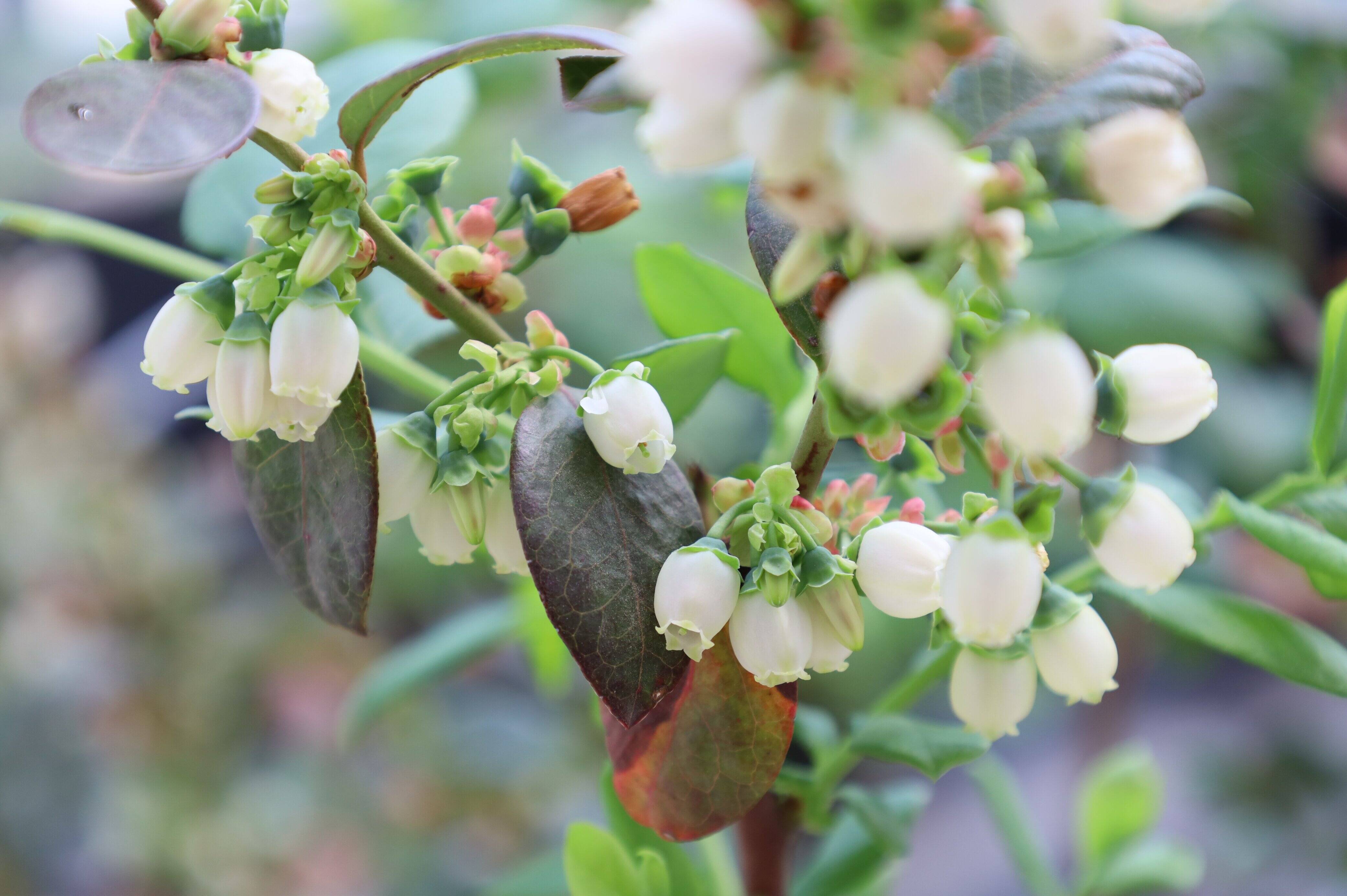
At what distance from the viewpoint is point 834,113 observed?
7.3 inches

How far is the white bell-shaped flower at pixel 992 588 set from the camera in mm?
245

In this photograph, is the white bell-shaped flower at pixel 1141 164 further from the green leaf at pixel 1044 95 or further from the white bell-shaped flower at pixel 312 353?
the white bell-shaped flower at pixel 312 353

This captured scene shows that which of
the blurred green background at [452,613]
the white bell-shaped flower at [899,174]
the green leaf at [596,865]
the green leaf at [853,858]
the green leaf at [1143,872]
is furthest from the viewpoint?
the blurred green background at [452,613]

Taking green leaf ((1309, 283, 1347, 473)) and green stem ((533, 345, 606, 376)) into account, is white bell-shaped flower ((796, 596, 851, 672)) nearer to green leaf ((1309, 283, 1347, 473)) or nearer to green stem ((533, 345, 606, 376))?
green stem ((533, 345, 606, 376))

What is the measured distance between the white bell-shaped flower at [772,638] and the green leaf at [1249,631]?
18 cm

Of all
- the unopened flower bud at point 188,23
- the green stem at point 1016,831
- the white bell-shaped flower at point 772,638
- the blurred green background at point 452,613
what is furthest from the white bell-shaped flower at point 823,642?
the blurred green background at point 452,613

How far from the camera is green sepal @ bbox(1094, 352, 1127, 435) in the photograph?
290 mm

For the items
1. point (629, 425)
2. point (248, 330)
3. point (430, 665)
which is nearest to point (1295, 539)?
point (629, 425)

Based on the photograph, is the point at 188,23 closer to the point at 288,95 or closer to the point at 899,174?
the point at 288,95

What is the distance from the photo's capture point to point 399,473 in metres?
0.30

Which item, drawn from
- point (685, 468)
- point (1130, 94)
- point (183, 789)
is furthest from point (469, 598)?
point (1130, 94)

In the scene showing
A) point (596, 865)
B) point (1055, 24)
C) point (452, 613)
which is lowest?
point (452, 613)

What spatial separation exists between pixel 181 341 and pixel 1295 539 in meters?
0.37

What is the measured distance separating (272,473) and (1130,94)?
0.26 meters
